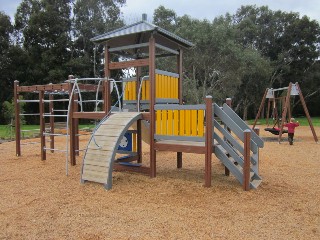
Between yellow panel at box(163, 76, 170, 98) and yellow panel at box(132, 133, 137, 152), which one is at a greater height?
yellow panel at box(163, 76, 170, 98)

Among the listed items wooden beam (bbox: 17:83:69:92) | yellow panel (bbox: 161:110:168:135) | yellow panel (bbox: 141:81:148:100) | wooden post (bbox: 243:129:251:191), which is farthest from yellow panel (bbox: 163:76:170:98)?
wooden beam (bbox: 17:83:69:92)

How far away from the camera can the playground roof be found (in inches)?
260

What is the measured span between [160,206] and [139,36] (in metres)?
4.34

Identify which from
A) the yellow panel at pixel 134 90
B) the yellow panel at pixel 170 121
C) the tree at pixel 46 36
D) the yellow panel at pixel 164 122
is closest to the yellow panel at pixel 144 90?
the yellow panel at pixel 134 90

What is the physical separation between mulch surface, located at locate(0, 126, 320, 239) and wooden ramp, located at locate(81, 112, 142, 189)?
21cm

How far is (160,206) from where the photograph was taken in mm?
4875

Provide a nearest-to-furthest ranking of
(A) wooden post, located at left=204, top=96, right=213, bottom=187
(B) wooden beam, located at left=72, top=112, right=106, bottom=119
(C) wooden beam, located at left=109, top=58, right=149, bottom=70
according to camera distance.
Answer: (A) wooden post, located at left=204, top=96, right=213, bottom=187 < (C) wooden beam, located at left=109, top=58, right=149, bottom=70 < (B) wooden beam, located at left=72, top=112, right=106, bottom=119

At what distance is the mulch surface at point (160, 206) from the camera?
12.8 ft

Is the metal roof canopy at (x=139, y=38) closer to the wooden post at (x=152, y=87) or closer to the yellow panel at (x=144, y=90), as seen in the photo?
the wooden post at (x=152, y=87)

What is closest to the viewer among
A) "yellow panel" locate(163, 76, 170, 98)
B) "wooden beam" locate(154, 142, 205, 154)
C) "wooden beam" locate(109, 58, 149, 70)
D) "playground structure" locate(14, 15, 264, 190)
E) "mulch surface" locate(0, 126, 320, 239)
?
"mulch surface" locate(0, 126, 320, 239)

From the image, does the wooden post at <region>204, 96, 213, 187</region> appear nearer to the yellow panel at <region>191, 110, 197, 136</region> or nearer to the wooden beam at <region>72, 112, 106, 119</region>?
the yellow panel at <region>191, 110, 197, 136</region>

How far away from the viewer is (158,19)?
1142 inches

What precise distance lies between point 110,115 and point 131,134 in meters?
0.85

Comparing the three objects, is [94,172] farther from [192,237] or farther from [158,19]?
[158,19]
